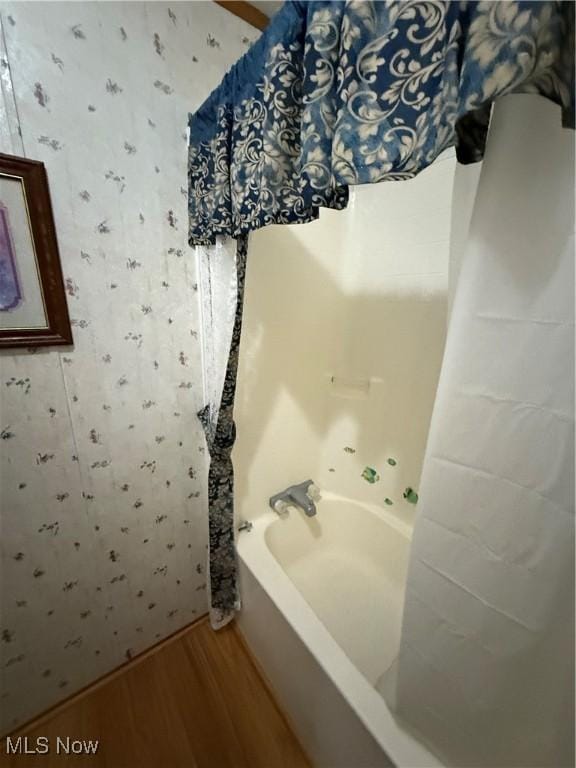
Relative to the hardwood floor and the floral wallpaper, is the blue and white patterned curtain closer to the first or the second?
the floral wallpaper

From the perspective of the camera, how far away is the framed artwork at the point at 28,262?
699 millimetres

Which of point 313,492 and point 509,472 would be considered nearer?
point 509,472

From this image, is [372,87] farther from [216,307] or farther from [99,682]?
[99,682]

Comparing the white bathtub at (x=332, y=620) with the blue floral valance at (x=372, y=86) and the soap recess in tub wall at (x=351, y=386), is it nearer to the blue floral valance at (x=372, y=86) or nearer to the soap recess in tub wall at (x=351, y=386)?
the soap recess in tub wall at (x=351, y=386)

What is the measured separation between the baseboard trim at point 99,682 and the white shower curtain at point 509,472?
117cm

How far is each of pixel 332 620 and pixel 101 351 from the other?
1.42 m

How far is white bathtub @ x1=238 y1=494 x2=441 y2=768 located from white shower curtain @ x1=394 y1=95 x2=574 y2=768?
248 millimetres

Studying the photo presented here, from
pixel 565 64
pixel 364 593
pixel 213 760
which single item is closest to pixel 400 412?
pixel 364 593

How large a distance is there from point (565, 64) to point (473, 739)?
1116 mm

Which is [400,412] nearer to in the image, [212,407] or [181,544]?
[212,407]

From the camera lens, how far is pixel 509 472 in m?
0.46

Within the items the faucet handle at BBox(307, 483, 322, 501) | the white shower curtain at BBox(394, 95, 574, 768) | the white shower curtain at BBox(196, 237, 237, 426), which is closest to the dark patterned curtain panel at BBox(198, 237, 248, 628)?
the white shower curtain at BBox(196, 237, 237, 426)

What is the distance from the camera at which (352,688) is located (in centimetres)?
77

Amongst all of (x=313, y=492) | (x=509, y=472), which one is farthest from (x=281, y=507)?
Result: (x=509, y=472)
